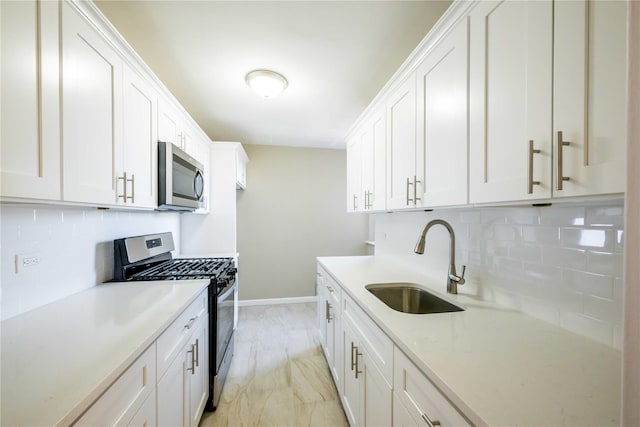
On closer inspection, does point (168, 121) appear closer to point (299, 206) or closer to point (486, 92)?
point (486, 92)

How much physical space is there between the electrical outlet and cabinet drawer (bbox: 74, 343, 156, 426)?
2.43 feet

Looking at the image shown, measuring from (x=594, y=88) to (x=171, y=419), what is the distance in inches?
77.6

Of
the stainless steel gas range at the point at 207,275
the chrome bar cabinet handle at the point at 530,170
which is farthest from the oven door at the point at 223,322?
the chrome bar cabinet handle at the point at 530,170

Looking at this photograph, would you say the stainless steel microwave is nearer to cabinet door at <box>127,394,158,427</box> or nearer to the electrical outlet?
the electrical outlet

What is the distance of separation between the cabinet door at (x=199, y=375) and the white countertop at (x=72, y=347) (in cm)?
34

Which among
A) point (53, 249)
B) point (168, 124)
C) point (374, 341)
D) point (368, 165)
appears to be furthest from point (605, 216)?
point (168, 124)

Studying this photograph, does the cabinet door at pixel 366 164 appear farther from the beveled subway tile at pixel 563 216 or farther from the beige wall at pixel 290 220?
the beige wall at pixel 290 220

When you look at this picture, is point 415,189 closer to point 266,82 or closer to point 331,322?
point 331,322

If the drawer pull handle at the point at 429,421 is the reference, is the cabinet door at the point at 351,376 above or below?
below

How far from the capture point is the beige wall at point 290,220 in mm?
3980

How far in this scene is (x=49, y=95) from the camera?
3.09 feet

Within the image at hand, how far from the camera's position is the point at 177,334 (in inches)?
50.2

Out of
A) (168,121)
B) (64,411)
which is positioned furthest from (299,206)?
(64,411)

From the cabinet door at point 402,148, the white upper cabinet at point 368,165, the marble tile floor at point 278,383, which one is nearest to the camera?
the cabinet door at point 402,148
